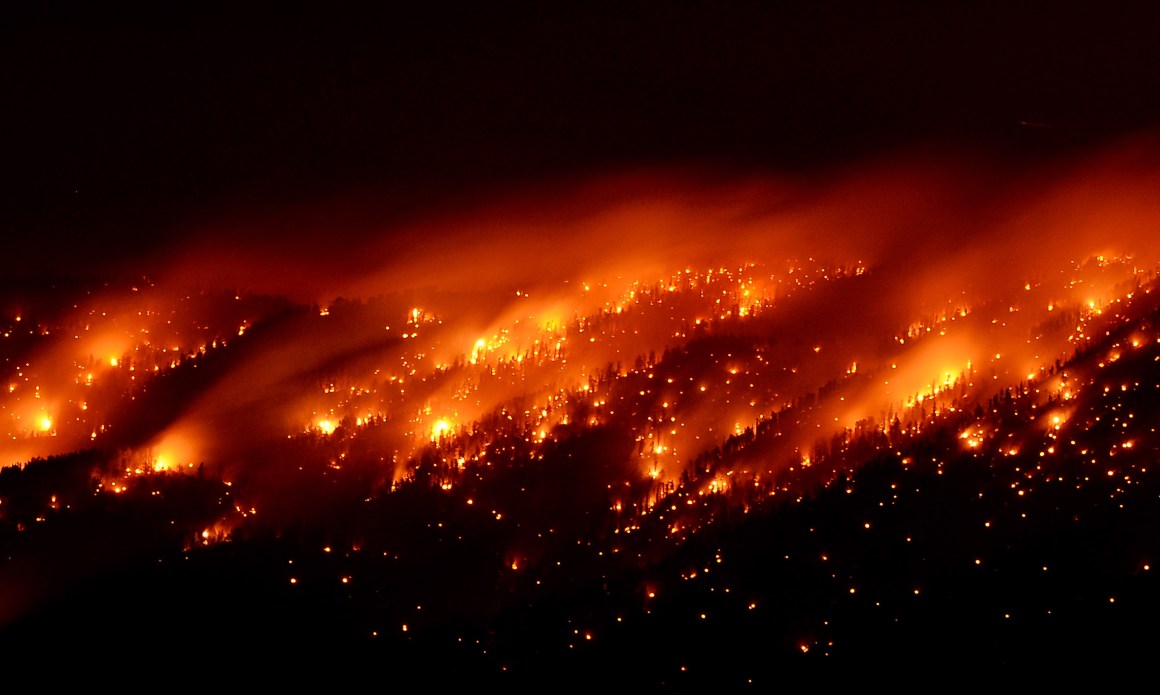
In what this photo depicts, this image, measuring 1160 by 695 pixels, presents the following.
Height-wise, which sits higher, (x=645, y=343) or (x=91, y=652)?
(x=645, y=343)

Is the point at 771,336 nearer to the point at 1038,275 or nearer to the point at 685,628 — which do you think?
the point at 1038,275

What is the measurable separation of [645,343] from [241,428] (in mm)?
7614

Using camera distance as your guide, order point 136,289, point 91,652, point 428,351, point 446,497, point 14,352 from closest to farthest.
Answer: point 91,652, point 446,497, point 428,351, point 14,352, point 136,289

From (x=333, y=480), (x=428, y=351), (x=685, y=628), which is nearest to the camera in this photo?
(x=685, y=628)

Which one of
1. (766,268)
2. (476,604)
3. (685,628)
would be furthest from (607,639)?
(766,268)

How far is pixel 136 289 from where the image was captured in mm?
26203

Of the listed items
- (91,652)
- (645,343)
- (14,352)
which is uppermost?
(14,352)

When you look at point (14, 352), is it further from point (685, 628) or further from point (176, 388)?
point (685, 628)

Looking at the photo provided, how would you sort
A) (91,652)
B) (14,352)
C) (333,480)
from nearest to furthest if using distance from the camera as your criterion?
(91,652) → (333,480) → (14,352)

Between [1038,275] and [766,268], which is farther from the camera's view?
[766,268]

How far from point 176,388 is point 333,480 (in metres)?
5.76

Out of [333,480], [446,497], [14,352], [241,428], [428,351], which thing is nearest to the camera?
[446,497]

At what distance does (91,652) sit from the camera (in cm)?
1573

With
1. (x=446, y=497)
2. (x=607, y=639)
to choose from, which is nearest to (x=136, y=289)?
(x=446, y=497)
